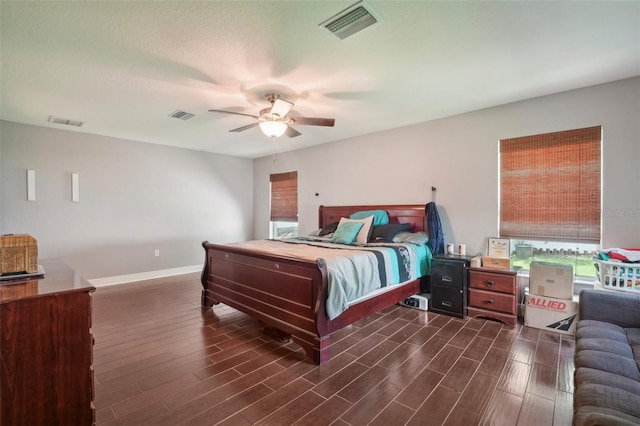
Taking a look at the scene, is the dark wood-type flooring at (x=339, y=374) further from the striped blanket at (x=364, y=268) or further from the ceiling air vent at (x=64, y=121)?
the ceiling air vent at (x=64, y=121)

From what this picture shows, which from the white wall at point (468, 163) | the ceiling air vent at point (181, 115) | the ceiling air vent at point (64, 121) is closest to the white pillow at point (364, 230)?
the white wall at point (468, 163)

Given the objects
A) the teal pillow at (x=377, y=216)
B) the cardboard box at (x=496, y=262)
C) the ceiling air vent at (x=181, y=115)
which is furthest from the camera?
the teal pillow at (x=377, y=216)

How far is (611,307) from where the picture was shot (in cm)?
215

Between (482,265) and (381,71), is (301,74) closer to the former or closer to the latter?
(381,71)

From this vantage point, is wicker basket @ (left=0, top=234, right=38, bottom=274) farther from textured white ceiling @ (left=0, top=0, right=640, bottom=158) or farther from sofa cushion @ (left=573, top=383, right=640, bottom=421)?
sofa cushion @ (left=573, top=383, right=640, bottom=421)

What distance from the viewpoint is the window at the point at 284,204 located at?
6395 mm

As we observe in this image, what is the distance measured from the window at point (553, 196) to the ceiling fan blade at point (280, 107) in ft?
9.12

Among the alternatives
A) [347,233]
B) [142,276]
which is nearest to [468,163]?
[347,233]

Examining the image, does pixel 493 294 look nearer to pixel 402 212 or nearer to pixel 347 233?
pixel 402 212

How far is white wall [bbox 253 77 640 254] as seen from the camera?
2922 mm

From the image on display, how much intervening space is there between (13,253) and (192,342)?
5.39 feet

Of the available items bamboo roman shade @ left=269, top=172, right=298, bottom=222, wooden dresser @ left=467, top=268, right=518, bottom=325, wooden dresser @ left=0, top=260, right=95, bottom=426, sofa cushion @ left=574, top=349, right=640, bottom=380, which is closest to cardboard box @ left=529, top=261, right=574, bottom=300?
wooden dresser @ left=467, top=268, right=518, bottom=325

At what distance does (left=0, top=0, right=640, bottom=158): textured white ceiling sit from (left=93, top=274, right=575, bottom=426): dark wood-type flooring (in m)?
2.61

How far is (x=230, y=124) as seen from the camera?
436 cm
